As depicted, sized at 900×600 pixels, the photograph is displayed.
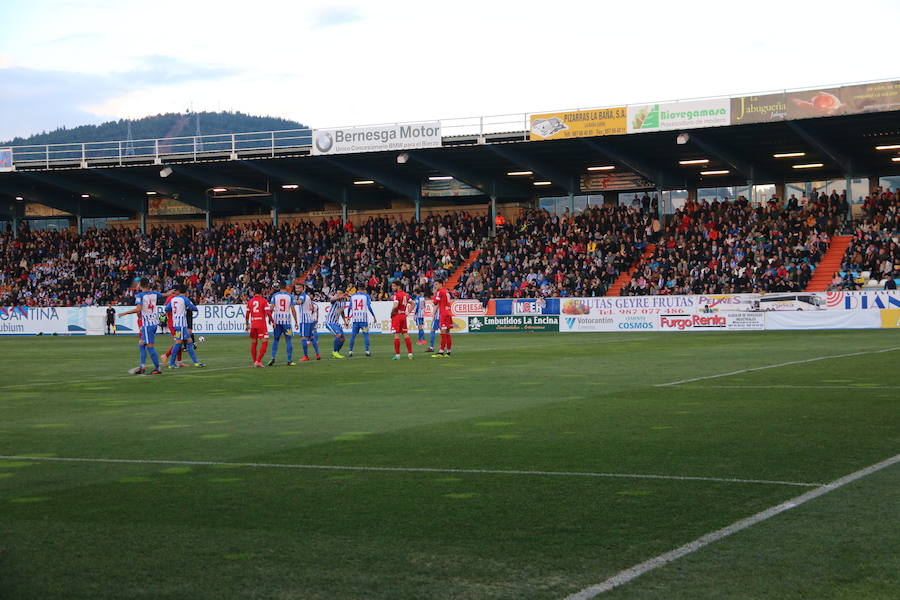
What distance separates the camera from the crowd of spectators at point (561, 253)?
45.5m

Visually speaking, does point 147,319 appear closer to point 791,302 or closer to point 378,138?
point 791,302

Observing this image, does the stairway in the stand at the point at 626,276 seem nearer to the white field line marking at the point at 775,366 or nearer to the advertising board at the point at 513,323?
the advertising board at the point at 513,323

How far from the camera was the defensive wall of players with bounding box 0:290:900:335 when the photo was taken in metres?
36.6

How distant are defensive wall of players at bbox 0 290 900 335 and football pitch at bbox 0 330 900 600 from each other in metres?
21.5

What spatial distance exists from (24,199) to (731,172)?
44143 millimetres

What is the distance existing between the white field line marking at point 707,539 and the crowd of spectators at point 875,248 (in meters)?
31.9

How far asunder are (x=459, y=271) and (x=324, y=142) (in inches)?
372

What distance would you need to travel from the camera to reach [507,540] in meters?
6.19

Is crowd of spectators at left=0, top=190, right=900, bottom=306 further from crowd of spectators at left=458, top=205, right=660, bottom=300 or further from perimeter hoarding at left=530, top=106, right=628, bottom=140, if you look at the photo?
perimeter hoarding at left=530, top=106, right=628, bottom=140

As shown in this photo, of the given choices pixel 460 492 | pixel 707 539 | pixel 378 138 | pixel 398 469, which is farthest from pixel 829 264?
pixel 707 539

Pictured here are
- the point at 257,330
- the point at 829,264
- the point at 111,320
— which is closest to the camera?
the point at 257,330

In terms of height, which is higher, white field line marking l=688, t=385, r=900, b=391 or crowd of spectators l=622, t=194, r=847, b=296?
crowd of spectators l=622, t=194, r=847, b=296

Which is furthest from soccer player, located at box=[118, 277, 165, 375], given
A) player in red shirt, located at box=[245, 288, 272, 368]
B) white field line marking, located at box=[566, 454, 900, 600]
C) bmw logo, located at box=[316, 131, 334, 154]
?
bmw logo, located at box=[316, 131, 334, 154]

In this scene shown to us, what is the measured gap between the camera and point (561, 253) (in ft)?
159
